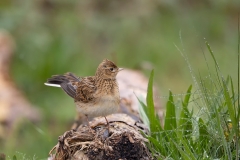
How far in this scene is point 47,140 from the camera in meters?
5.43

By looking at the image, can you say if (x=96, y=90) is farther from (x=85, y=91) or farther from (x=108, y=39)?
(x=108, y=39)

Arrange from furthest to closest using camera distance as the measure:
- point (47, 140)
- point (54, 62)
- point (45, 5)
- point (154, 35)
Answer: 1. point (45, 5)
2. point (154, 35)
3. point (54, 62)
4. point (47, 140)

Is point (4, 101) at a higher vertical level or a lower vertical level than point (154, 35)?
lower

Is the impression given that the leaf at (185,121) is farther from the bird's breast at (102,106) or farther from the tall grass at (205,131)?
the bird's breast at (102,106)

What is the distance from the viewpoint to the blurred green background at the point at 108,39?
29.8 ft

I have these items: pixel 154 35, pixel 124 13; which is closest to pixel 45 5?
pixel 124 13

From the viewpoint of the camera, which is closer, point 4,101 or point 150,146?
point 150,146

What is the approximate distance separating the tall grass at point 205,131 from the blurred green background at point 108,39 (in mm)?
3771

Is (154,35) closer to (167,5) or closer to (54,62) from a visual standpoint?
(167,5)

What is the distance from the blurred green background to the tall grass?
3771mm

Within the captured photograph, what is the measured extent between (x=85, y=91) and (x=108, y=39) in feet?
19.1

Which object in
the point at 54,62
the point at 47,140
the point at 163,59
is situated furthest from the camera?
the point at 163,59

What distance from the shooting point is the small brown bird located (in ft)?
15.9

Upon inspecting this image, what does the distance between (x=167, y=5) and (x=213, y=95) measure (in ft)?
24.3
